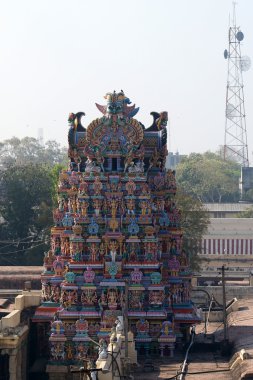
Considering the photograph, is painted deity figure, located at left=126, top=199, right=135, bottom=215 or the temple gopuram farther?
painted deity figure, located at left=126, top=199, right=135, bottom=215

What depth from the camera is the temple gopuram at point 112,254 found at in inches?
1230

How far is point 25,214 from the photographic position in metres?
60.8

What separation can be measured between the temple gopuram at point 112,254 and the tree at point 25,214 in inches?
910

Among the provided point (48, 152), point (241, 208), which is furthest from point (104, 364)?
point (48, 152)

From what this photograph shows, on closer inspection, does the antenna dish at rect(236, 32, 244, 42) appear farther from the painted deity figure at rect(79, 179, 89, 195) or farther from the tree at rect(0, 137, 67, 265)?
the painted deity figure at rect(79, 179, 89, 195)

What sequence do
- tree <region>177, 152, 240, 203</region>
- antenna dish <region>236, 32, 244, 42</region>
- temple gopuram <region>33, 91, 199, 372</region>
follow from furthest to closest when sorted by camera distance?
antenna dish <region>236, 32, 244, 42</region>, tree <region>177, 152, 240, 203</region>, temple gopuram <region>33, 91, 199, 372</region>

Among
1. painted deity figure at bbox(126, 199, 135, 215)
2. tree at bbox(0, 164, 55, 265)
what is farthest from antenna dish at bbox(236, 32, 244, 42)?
painted deity figure at bbox(126, 199, 135, 215)

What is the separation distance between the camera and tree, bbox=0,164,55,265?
5725 cm

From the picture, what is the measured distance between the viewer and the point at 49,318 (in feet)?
105

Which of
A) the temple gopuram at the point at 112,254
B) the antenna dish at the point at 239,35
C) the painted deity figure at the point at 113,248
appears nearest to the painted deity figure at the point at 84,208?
the temple gopuram at the point at 112,254

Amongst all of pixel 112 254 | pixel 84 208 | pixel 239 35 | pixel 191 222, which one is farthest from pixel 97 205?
pixel 239 35

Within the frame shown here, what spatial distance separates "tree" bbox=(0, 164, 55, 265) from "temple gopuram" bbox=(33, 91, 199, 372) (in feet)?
75.8

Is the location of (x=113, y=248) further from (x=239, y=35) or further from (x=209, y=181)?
(x=239, y=35)

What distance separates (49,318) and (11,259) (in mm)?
26681
